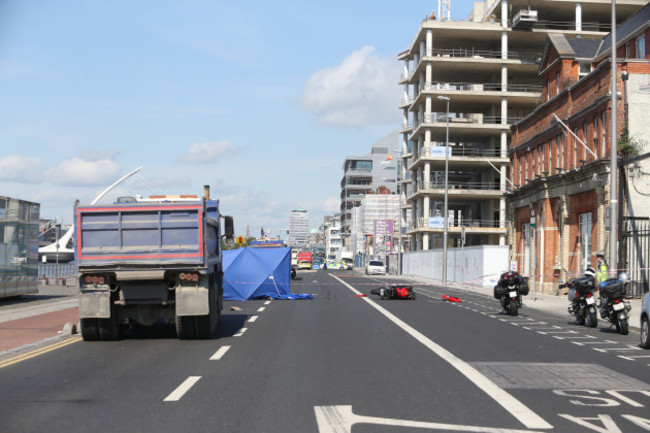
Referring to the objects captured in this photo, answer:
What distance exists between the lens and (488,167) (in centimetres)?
8238

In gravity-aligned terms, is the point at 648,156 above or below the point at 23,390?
above

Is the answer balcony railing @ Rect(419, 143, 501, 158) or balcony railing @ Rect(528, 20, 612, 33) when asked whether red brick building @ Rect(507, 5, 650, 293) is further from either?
balcony railing @ Rect(528, 20, 612, 33)

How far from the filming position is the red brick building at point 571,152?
102 ft

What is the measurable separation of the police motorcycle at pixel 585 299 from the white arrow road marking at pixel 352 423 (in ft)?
41.9

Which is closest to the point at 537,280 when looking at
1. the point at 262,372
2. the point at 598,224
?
the point at 598,224

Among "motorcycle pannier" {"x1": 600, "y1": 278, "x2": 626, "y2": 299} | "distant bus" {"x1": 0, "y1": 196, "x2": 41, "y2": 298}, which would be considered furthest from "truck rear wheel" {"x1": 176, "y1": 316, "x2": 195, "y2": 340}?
"distant bus" {"x1": 0, "y1": 196, "x2": 41, "y2": 298}

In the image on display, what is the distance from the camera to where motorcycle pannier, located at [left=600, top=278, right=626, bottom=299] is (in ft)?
56.1

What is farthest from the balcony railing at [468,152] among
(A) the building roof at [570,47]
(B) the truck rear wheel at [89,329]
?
(B) the truck rear wheel at [89,329]

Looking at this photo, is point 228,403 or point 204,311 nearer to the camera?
point 228,403

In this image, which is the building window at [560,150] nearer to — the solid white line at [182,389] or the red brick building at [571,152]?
the red brick building at [571,152]

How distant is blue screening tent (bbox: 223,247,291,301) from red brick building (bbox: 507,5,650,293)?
34.2 ft

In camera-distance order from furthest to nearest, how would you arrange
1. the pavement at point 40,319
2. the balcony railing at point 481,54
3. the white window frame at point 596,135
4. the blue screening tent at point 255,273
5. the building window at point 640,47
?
the balcony railing at point 481,54
the building window at point 640,47
the white window frame at point 596,135
the blue screening tent at point 255,273
the pavement at point 40,319

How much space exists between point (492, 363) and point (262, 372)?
11.8 feet

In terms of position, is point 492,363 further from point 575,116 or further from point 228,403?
point 575,116
